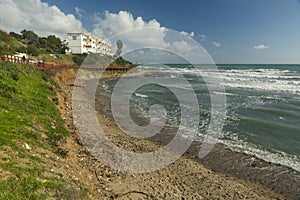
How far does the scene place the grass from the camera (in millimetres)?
5059

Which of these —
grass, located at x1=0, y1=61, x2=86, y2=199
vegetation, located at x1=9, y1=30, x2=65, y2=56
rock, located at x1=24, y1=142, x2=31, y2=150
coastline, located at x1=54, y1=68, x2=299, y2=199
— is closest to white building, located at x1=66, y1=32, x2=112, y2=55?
vegetation, located at x1=9, y1=30, x2=65, y2=56

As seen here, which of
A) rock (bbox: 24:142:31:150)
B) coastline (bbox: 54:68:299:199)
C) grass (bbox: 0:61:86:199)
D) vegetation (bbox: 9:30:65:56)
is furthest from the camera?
vegetation (bbox: 9:30:65:56)

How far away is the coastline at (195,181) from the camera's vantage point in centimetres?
730

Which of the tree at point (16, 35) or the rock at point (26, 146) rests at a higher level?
the tree at point (16, 35)

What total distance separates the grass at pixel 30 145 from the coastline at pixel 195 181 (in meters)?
1.13

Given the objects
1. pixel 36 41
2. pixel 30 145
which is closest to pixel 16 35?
pixel 36 41

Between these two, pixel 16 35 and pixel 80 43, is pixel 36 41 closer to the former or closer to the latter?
pixel 16 35

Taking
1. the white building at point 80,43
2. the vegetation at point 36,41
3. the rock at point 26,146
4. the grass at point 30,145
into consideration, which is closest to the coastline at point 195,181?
the grass at point 30,145

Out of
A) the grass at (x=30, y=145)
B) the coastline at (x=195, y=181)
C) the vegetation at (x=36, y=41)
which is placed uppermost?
the vegetation at (x=36, y=41)

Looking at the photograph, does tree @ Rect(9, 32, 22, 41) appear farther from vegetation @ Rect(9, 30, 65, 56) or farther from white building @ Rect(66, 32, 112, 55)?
white building @ Rect(66, 32, 112, 55)

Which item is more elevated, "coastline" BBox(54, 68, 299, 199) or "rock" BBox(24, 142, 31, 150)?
"rock" BBox(24, 142, 31, 150)

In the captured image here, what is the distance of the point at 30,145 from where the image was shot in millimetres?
7379

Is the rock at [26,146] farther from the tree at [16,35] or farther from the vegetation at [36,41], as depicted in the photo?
the tree at [16,35]

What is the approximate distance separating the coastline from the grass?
113 centimetres
